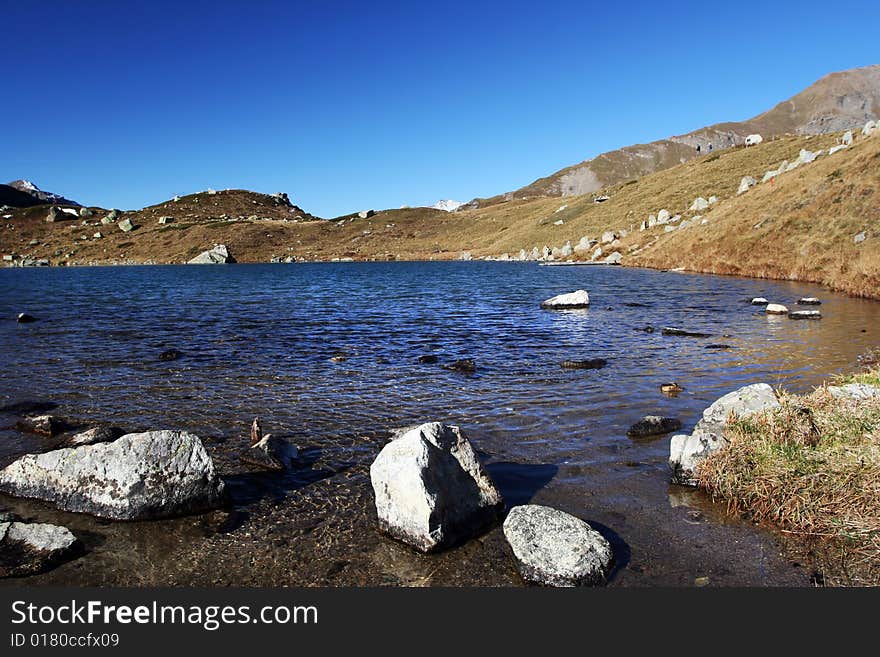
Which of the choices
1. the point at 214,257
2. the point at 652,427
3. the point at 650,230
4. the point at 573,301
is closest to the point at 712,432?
the point at 652,427

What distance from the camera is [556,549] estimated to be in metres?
6.82

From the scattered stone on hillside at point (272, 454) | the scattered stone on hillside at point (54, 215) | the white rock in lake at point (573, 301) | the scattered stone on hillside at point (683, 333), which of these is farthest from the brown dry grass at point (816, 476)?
the scattered stone on hillside at point (54, 215)

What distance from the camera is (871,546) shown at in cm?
667

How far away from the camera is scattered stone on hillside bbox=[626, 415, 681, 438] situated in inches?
460

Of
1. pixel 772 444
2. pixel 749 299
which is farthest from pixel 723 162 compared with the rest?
pixel 772 444

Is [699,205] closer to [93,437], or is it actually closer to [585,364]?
[585,364]

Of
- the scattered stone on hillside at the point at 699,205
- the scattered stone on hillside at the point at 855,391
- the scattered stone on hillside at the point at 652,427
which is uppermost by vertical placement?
the scattered stone on hillside at the point at 699,205

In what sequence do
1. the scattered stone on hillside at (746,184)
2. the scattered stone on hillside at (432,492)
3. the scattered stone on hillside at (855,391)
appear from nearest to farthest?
the scattered stone on hillside at (432,492) < the scattered stone on hillside at (855,391) < the scattered stone on hillside at (746,184)

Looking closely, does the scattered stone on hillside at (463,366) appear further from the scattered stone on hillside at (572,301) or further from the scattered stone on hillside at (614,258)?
the scattered stone on hillside at (614,258)

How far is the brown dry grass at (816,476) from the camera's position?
6.81 m

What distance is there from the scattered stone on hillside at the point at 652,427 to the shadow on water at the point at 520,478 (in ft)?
8.70

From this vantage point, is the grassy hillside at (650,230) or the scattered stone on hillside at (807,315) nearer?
the scattered stone on hillside at (807,315)

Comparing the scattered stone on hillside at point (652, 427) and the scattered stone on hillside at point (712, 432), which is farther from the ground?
the scattered stone on hillside at point (712, 432)

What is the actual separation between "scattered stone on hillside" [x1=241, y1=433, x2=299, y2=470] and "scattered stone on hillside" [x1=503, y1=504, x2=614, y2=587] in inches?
195
